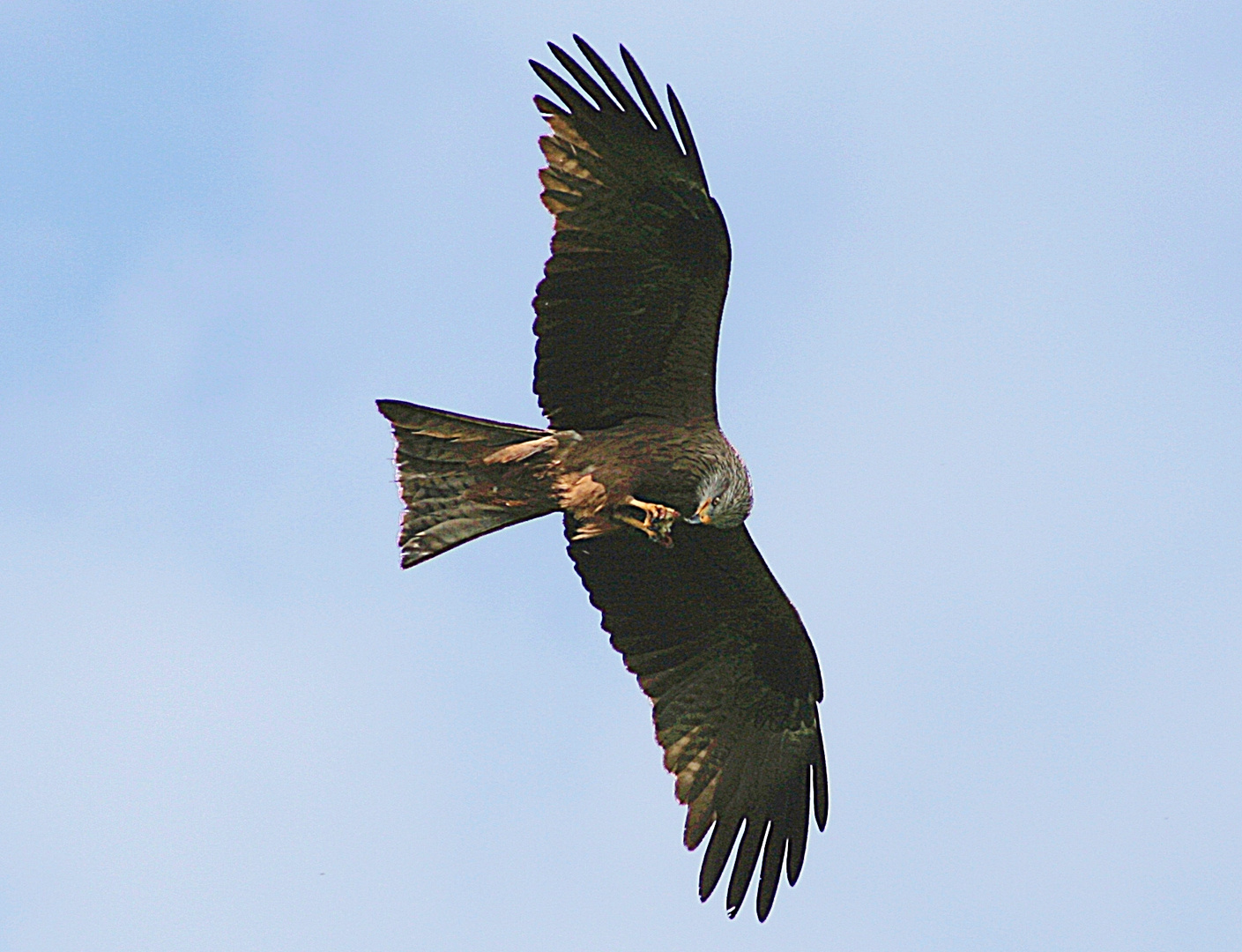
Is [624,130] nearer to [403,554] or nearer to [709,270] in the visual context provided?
[709,270]

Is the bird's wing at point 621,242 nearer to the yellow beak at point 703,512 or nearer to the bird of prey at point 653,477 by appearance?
the bird of prey at point 653,477

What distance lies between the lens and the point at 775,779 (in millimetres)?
11359

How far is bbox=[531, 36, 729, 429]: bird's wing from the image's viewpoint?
31.3 feet

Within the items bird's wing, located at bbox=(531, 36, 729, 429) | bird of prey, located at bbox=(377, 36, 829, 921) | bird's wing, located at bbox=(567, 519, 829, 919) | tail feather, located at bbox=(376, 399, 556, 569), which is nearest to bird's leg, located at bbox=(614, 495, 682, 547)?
bird of prey, located at bbox=(377, 36, 829, 921)

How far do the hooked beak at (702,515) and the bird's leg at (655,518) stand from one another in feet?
0.32

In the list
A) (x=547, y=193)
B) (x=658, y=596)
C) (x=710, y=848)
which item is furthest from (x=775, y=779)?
(x=547, y=193)

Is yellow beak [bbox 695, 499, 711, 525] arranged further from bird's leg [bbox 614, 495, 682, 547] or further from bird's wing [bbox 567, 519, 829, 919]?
bird's wing [bbox 567, 519, 829, 919]

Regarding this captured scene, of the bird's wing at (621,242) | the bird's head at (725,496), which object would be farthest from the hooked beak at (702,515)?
the bird's wing at (621,242)

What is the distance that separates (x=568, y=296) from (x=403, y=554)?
166 cm

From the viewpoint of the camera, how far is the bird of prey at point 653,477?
961 centimetres

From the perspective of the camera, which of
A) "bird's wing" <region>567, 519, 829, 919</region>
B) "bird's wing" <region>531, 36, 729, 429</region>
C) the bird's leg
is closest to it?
"bird's wing" <region>531, 36, 729, 429</region>

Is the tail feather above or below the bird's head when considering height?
above

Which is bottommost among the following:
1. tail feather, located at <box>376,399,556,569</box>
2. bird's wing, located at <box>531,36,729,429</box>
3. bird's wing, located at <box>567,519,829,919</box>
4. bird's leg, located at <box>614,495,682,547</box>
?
bird's wing, located at <box>567,519,829,919</box>

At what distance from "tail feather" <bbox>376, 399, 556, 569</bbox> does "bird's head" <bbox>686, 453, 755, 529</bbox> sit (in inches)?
33.3
